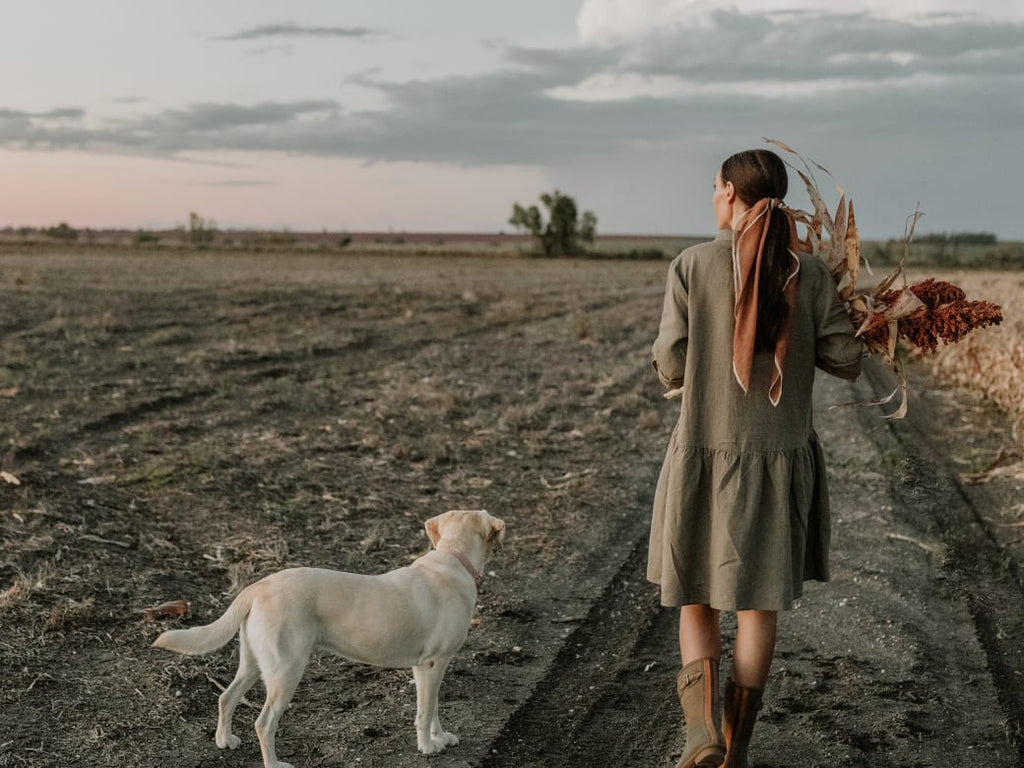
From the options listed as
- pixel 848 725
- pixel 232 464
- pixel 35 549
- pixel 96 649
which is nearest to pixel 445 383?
pixel 232 464

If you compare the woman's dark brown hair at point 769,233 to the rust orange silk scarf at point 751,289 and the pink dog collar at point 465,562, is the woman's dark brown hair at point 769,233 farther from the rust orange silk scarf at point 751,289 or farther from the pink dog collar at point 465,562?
the pink dog collar at point 465,562

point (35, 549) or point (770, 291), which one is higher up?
point (770, 291)

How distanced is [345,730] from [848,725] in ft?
7.47

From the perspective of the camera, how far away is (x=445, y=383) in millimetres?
13664

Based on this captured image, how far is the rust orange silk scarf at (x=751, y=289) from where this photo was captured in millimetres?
3623

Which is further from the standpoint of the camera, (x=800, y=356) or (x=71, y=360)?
(x=71, y=360)

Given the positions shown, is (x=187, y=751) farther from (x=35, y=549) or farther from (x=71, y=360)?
(x=71, y=360)

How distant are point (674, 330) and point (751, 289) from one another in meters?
0.36

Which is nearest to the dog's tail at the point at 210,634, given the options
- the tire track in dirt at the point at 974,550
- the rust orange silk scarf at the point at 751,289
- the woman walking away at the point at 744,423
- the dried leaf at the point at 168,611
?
the woman walking away at the point at 744,423

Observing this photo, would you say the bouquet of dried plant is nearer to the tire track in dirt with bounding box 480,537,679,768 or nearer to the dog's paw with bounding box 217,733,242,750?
the tire track in dirt with bounding box 480,537,679,768

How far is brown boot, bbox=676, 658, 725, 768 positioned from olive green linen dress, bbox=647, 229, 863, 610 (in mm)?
349

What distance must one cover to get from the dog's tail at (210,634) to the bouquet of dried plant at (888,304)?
101 inches

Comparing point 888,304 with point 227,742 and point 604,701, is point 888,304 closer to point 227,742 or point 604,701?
→ point 604,701

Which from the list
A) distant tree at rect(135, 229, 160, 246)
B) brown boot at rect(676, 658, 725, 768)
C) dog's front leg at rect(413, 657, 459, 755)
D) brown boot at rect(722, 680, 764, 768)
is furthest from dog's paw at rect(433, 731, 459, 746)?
distant tree at rect(135, 229, 160, 246)
